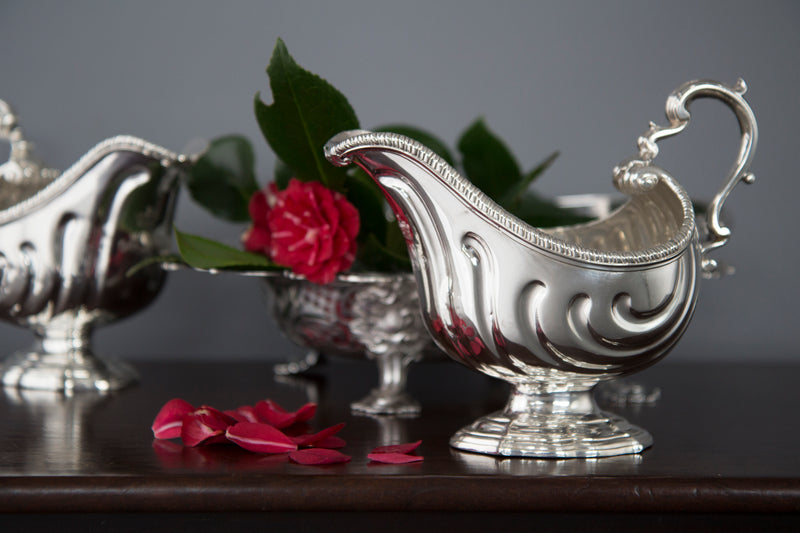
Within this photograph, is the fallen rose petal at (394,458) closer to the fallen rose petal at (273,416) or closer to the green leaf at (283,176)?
the fallen rose petal at (273,416)

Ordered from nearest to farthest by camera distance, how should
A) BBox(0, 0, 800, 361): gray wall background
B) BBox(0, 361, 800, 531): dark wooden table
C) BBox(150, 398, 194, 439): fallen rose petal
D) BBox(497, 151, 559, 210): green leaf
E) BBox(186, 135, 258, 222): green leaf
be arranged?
BBox(0, 361, 800, 531): dark wooden table
BBox(150, 398, 194, 439): fallen rose petal
BBox(497, 151, 559, 210): green leaf
BBox(186, 135, 258, 222): green leaf
BBox(0, 0, 800, 361): gray wall background

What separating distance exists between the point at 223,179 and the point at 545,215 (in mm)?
290

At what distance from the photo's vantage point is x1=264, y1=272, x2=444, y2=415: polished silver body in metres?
0.56

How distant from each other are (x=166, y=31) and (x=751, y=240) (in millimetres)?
698

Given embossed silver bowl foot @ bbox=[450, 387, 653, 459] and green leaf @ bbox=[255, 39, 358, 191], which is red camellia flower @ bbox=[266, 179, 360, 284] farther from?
embossed silver bowl foot @ bbox=[450, 387, 653, 459]

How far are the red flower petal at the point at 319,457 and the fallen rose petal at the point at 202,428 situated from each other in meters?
0.06

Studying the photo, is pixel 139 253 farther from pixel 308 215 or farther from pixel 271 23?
pixel 271 23

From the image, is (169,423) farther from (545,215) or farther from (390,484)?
(545,215)

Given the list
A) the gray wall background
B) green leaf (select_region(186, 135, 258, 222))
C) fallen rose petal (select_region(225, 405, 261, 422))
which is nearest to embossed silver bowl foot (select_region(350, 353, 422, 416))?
fallen rose petal (select_region(225, 405, 261, 422))

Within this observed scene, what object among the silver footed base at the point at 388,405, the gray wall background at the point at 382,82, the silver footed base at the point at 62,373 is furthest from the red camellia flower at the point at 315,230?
the gray wall background at the point at 382,82

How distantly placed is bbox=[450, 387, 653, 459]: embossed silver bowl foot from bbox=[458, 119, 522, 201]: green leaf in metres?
0.27

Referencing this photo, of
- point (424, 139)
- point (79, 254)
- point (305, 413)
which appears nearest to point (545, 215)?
point (424, 139)

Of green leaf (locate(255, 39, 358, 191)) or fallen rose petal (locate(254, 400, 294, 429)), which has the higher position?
green leaf (locate(255, 39, 358, 191))

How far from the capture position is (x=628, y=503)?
14.2 inches
